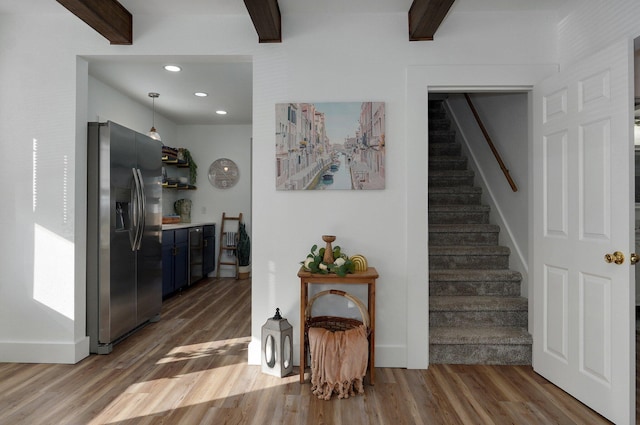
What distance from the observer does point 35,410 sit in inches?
86.5

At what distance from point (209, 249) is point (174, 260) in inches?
46.7

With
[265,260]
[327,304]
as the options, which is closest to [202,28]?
[265,260]

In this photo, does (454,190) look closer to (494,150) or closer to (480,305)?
(494,150)

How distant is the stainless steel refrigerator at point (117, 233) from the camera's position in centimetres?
305

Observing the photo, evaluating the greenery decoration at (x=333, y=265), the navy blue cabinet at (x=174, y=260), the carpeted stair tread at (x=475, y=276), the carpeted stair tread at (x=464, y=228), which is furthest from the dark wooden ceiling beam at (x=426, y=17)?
the navy blue cabinet at (x=174, y=260)

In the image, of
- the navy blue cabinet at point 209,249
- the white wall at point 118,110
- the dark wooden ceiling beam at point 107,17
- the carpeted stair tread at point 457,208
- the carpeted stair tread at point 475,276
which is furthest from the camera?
the navy blue cabinet at point 209,249

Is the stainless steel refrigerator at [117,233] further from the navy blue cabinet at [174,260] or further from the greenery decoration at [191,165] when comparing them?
the greenery decoration at [191,165]

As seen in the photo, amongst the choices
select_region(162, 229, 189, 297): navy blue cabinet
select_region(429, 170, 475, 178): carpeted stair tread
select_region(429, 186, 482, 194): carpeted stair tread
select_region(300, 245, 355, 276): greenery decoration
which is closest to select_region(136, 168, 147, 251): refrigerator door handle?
select_region(162, 229, 189, 297): navy blue cabinet

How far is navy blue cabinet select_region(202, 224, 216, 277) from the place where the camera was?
19.7 ft

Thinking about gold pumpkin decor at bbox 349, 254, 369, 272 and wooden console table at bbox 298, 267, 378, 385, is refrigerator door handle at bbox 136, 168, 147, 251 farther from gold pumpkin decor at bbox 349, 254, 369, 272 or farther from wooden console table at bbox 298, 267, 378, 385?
gold pumpkin decor at bbox 349, 254, 369, 272

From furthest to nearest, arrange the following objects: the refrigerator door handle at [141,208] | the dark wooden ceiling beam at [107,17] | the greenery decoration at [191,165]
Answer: the greenery decoration at [191,165]
the refrigerator door handle at [141,208]
the dark wooden ceiling beam at [107,17]

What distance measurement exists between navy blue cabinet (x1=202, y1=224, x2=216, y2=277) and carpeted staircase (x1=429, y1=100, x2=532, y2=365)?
3.52 m

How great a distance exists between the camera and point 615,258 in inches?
79.8

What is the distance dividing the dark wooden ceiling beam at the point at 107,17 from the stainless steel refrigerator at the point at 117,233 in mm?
680
